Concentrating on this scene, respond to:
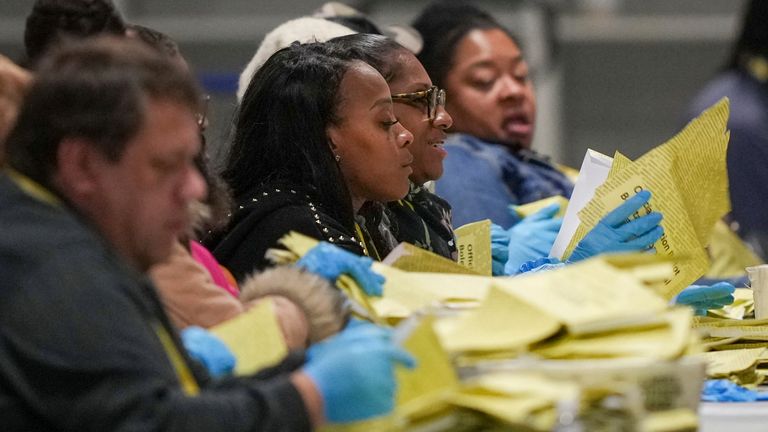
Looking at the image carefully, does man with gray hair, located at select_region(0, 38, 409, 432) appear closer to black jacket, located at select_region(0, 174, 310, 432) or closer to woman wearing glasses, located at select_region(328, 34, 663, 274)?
black jacket, located at select_region(0, 174, 310, 432)

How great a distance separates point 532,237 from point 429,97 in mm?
565

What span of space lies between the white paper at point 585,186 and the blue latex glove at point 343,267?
0.78 metres

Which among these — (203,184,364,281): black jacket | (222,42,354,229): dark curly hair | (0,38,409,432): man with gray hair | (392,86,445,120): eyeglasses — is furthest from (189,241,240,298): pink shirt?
(392,86,445,120): eyeglasses

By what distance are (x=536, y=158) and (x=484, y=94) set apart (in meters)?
0.24

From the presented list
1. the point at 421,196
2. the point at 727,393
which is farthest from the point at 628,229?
the point at 421,196

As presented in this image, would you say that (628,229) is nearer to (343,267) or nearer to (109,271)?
(343,267)

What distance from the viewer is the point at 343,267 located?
1822 mm

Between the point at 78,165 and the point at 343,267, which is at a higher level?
the point at 78,165

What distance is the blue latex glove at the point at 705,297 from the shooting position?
2387 millimetres

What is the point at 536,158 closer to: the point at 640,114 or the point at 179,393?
the point at 179,393

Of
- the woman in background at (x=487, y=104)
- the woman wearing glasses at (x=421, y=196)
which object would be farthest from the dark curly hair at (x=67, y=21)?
the woman in background at (x=487, y=104)

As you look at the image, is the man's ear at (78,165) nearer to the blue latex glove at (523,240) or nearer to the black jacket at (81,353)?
the black jacket at (81,353)

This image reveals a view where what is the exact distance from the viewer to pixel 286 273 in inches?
71.2

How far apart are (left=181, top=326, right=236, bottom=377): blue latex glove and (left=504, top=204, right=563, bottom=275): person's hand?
1381 millimetres
